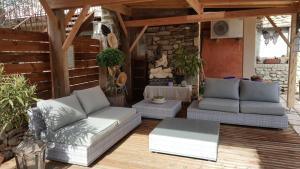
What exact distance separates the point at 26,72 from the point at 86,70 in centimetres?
172

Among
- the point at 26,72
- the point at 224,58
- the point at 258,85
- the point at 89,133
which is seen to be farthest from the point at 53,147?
the point at 224,58

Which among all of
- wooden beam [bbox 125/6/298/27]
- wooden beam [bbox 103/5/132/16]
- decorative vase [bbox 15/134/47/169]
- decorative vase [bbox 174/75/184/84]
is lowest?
decorative vase [bbox 15/134/47/169]

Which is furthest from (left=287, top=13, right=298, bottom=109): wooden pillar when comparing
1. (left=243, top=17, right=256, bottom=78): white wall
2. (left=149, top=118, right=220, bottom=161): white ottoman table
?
(left=149, top=118, right=220, bottom=161): white ottoman table

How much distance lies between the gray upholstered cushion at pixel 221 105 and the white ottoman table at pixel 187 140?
1.09 metres

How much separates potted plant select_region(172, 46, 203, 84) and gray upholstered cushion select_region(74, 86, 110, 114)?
2754 millimetres

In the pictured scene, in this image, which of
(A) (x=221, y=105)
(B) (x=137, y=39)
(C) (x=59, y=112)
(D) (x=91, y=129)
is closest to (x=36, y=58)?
(C) (x=59, y=112)

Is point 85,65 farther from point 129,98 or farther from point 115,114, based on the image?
point 129,98

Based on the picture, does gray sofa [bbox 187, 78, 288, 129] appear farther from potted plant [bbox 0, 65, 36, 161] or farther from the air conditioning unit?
the air conditioning unit

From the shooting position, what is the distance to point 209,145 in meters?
3.03

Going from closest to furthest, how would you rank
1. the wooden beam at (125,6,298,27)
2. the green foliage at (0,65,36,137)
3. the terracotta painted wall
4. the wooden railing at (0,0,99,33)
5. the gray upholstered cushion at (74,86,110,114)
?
the green foliage at (0,65,36,137)
the gray upholstered cushion at (74,86,110,114)
the wooden beam at (125,6,298,27)
the wooden railing at (0,0,99,33)
the terracotta painted wall

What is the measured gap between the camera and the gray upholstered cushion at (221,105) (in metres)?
4.44

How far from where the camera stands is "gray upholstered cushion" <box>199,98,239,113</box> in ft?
14.6

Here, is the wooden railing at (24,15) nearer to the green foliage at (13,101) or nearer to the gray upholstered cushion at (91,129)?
the gray upholstered cushion at (91,129)

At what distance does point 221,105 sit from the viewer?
4.52 metres
